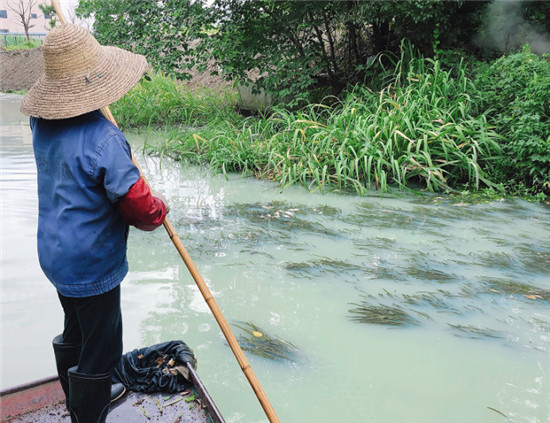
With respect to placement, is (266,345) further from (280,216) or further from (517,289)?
(280,216)

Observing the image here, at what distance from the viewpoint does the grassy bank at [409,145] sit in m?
5.00

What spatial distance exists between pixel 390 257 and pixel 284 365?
→ 4.79 feet

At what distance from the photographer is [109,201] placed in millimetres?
1497

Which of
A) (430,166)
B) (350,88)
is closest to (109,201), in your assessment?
(430,166)

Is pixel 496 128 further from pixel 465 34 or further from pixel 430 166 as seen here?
pixel 465 34

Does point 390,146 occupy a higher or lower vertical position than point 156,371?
higher

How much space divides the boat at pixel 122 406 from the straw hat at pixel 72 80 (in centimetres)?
99

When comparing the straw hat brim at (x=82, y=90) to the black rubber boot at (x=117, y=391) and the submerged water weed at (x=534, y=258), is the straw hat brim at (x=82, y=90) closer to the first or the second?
the black rubber boot at (x=117, y=391)

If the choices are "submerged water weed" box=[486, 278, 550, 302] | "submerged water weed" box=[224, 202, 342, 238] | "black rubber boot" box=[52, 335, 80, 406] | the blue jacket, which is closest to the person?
the blue jacket

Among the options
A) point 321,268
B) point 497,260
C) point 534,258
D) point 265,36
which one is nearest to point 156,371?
point 321,268

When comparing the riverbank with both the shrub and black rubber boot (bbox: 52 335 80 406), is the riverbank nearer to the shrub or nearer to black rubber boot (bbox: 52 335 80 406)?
the shrub

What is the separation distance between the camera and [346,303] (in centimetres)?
285

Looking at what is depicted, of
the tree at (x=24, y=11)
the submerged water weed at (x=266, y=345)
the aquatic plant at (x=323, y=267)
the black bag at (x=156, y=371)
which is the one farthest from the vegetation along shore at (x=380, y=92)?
the tree at (x=24, y=11)

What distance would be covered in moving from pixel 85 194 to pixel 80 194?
14 mm
